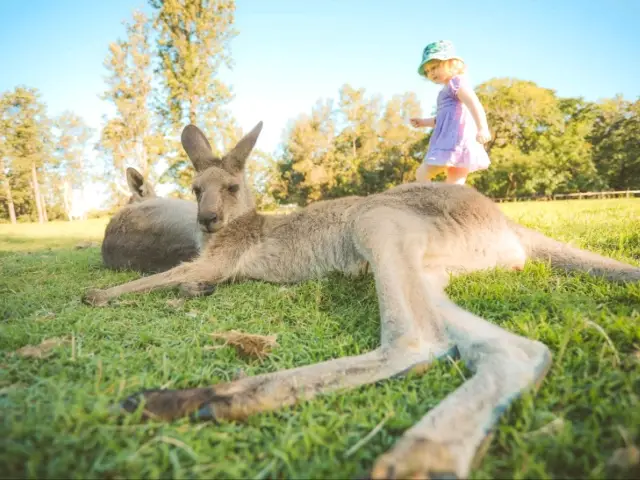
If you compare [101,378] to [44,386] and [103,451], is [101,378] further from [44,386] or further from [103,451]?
[103,451]

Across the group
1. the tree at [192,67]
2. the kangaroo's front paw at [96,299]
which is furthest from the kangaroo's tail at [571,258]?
the tree at [192,67]

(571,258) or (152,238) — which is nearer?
(571,258)

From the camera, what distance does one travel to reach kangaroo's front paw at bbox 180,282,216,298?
2.77 m

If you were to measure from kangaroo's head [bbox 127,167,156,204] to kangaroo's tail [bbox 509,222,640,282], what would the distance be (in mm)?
4284

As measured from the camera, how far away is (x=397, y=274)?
6.26 ft

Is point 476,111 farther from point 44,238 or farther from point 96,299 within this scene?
point 44,238

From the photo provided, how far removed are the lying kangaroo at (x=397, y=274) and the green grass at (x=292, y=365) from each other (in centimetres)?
7

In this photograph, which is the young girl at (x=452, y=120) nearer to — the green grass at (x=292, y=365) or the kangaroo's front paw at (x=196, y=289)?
the green grass at (x=292, y=365)

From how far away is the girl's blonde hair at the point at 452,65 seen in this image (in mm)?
4309

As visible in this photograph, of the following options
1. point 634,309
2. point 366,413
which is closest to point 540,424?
point 366,413

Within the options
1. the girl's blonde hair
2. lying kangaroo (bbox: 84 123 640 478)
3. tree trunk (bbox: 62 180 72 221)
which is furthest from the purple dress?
tree trunk (bbox: 62 180 72 221)

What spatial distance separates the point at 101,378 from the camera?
1393mm

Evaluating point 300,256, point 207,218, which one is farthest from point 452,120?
point 207,218

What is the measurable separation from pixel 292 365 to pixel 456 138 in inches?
141
